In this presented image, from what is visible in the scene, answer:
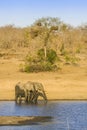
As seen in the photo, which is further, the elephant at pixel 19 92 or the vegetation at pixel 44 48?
the vegetation at pixel 44 48

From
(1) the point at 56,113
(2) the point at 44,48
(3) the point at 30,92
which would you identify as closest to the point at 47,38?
(2) the point at 44,48

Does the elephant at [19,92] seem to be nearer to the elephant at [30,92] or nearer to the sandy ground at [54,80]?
the elephant at [30,92]

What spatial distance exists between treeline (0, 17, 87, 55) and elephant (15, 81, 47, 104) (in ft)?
40.9

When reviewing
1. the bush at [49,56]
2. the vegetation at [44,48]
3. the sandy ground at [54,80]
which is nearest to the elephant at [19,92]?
the sandy ground at [54,80]

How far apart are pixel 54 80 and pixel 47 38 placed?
7.80 metres

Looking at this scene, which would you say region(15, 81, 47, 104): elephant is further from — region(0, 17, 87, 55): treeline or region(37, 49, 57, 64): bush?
region(0, 17, 87, 55): treeline

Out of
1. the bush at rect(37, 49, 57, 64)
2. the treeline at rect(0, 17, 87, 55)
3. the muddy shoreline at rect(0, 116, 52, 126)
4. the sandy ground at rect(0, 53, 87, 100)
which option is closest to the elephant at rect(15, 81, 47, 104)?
the sandy ground at rect(0, 53, 87, 100)

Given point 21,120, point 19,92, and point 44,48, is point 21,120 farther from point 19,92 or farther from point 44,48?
point 44,48

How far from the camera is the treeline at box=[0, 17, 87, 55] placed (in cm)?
4784

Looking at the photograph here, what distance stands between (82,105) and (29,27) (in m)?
21.1

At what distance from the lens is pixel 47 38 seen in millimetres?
48312

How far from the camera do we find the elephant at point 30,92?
35469mm

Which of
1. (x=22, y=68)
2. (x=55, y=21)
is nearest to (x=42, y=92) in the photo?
(x=22, y=68)

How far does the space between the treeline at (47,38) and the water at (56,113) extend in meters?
13.9
